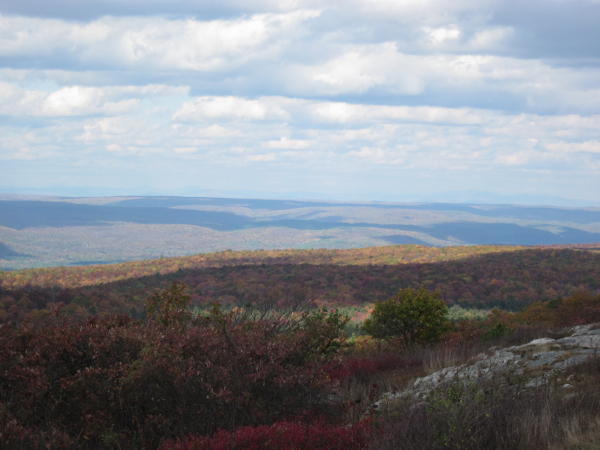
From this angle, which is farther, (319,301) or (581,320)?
(319,301)

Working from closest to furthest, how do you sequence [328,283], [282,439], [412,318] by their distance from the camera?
[282,439] → [412,318] → [328,283]

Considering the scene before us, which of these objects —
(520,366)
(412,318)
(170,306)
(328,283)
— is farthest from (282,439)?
(328,283)

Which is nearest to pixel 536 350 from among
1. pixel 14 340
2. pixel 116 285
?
pixel 14 340

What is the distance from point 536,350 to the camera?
10.2m

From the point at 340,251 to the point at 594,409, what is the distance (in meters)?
84.6

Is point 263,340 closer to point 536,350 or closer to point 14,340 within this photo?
point 14,340

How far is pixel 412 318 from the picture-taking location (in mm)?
16516

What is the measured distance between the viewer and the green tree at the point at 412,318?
16.5 metres

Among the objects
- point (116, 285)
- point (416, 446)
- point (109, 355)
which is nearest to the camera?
point (416, 446)

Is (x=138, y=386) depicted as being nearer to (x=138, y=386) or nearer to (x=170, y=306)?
(x=138, y=386)

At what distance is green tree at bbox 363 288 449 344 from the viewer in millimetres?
16500

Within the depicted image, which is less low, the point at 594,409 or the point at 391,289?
the point at 594,409

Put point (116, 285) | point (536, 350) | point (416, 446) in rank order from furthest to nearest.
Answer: point (116, 285), point (536, 350), point (416, 446)

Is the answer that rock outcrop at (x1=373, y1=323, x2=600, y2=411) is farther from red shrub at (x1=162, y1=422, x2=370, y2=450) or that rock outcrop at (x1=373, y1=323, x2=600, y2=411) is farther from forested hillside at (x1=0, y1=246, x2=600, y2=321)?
forested hillside at (x1=0, y1=246, x2=600, y2=321)
